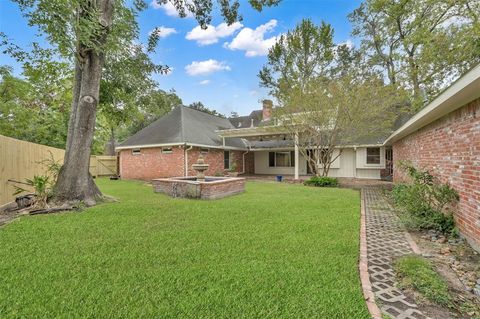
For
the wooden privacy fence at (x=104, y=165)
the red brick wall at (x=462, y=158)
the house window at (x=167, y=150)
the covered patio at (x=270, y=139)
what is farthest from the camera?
the wooden privacy fence at (x=104, y=165)

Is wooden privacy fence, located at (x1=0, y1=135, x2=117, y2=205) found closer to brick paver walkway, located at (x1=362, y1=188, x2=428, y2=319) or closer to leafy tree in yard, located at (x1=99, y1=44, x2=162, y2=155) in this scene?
leafy tree in yard, located at (x1=99, y1=44, x2=162, y2=155)

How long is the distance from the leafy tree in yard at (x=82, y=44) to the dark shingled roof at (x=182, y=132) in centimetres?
657

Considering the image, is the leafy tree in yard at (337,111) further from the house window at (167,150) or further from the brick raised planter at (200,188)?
the house window at (167,150)

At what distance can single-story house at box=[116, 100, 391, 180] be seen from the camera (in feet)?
48.2

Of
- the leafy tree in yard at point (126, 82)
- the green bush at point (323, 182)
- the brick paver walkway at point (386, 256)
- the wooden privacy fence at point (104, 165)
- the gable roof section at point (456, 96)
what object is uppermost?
the leafy tree in yard at point (126, 82)

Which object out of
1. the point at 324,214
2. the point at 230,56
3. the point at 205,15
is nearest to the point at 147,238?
the point at 324,214

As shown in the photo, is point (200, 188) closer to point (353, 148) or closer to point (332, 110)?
point (332, 110)

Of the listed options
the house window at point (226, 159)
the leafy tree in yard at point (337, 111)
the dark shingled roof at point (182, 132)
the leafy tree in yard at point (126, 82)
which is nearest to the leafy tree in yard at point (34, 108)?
the leafy tree in yard at point (126, 82)

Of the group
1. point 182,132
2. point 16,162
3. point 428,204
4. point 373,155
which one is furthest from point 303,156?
point 16,162

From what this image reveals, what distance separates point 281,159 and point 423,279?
679 inches

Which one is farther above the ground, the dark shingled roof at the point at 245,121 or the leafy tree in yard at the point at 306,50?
the leafy tree in yard at the point at 306,50

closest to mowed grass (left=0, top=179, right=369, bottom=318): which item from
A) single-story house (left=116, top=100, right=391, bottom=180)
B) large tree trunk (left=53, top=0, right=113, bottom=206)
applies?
large tree trunk (left=53, top=0, right=113, bottom=206)

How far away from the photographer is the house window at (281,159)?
Result: 19.5 metres

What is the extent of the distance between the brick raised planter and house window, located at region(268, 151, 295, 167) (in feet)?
33.1
